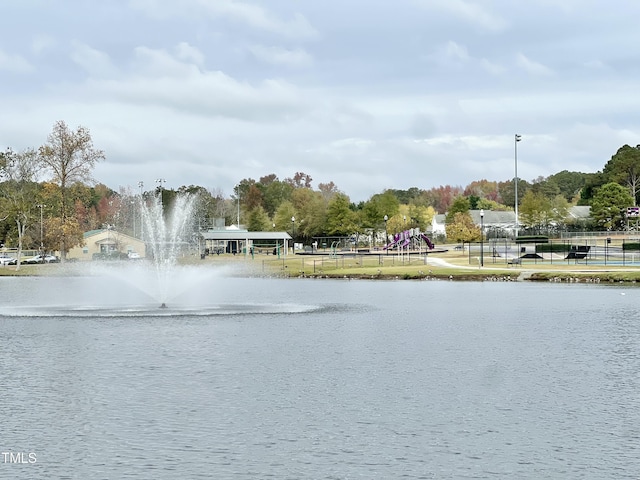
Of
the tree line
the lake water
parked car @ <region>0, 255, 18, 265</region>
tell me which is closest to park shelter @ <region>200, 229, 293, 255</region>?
the tree line

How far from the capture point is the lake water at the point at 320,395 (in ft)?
56.2

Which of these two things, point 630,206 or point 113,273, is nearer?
point 113,273

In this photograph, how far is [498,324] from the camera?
3994 centimetres

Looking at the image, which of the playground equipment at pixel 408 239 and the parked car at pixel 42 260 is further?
the parked car at pixel 42 260

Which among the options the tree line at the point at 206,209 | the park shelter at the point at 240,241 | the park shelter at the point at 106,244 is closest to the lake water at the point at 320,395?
the tree line at the point at 206,209

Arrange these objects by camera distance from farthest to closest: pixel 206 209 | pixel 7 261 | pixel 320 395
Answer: pixel 206 209
pixel 7 261
pixel 320 395

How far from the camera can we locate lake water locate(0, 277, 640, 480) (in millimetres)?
17125

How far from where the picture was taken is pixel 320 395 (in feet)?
76.7

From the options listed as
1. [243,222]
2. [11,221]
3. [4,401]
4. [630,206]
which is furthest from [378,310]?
[243,222]

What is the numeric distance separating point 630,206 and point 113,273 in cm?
9046

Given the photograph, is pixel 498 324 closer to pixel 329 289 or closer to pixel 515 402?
pixel 515 402

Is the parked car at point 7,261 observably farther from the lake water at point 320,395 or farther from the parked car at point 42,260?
the lake water at point 320,395

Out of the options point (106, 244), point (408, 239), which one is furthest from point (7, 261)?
point (408, 239)

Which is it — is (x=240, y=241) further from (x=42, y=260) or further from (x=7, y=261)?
(x=7, y=261)
